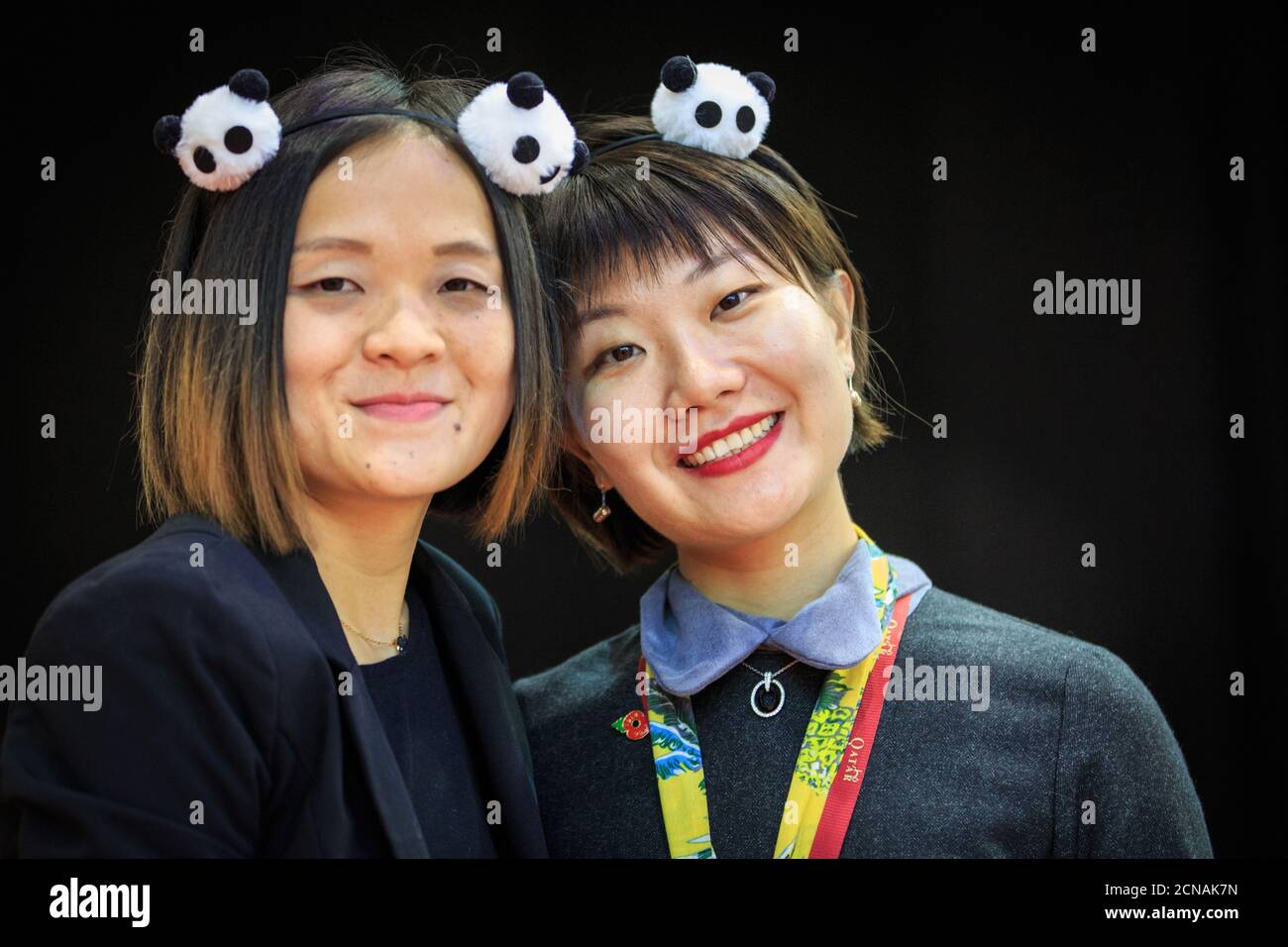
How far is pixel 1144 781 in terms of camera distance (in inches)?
86.0

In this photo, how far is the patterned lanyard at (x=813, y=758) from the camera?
2.22m

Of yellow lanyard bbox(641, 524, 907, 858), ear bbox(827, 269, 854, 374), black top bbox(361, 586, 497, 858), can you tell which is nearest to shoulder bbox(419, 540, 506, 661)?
black top bbox(361, 586, 497, 858)

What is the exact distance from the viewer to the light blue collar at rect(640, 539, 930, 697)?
229 centimetres

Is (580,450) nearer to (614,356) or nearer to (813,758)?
(614,356)

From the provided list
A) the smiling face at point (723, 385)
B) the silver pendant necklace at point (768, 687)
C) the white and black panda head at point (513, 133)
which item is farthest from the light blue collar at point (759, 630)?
the white and black panda head at point (513, 133)

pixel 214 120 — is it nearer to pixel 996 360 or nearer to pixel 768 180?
pixel 768 180

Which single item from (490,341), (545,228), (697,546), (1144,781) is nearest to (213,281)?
(490,341)

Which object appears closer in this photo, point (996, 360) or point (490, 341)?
point (490, 341)

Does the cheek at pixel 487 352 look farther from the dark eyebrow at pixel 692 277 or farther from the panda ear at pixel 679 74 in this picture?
the panda ear at pixel 679 74

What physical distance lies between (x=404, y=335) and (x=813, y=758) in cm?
89

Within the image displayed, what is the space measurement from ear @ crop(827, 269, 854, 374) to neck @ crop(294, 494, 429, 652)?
0.74 m

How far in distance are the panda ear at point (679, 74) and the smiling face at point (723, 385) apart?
300 mm
